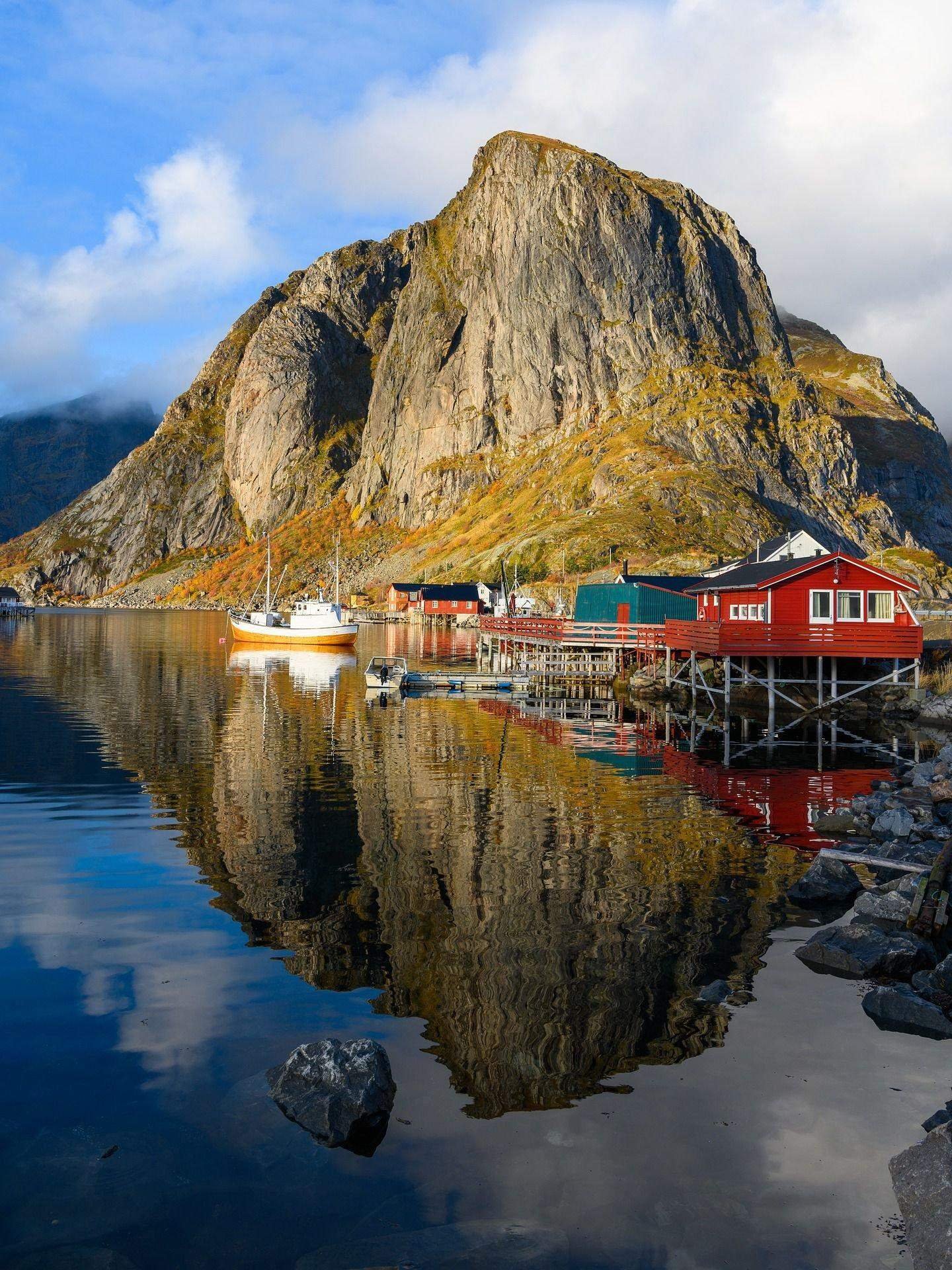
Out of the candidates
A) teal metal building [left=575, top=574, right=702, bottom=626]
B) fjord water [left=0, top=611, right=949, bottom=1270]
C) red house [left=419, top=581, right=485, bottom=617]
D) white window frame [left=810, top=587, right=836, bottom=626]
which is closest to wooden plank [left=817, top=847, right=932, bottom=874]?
fjord water [left=0, top=611, right=949, bottom=1270]

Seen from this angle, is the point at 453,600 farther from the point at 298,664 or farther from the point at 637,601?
the point at 637,601

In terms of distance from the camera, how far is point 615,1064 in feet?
45.0

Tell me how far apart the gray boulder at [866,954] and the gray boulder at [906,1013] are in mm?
1279

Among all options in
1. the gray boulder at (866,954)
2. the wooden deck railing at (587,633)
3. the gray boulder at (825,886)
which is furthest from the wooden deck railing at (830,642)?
the gray boulder at (866,954)

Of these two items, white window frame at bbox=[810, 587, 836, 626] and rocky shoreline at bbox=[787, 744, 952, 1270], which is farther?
white window frame at bbox=[810, 587, 836, 626]

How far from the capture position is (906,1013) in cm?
1494

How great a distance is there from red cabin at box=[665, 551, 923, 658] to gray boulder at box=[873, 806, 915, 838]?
19935 mm

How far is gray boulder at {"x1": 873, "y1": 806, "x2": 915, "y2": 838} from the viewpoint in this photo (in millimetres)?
25281

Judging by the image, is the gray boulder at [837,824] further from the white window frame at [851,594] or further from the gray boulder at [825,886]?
the white window frame at [851,594]

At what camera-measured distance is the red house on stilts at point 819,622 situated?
45688mm

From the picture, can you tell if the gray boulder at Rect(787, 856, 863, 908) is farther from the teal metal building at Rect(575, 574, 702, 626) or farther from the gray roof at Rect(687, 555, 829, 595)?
the teal metal building at Rect(575, 574, 702, 626)

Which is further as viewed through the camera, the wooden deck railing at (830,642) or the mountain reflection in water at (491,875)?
the wooden deck railing at (830,642)

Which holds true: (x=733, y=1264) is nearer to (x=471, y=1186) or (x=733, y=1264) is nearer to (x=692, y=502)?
(x=471, y=1186)

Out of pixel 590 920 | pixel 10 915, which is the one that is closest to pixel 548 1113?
pixel 590 920
